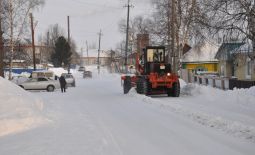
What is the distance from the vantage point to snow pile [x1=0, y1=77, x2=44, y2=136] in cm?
1353

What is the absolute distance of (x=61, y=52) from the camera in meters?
92.8

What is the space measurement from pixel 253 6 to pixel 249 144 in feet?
34.7

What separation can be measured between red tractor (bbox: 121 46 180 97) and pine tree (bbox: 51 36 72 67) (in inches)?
2455

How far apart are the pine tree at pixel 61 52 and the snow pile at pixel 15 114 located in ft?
244

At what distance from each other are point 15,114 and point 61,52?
78819 millimetres

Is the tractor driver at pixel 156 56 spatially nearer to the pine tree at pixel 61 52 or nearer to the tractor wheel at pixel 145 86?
the tractor wheel at pixel 145 86

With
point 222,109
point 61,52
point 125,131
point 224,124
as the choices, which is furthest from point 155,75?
point 61,52

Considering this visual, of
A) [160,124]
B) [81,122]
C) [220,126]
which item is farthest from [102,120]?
[220,126]

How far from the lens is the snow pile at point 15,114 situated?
1353 cm

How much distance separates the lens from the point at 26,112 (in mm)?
15258

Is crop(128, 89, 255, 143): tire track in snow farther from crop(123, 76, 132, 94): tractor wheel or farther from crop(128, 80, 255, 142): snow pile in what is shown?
crop(123, 76, 132, 94): tractor wheel

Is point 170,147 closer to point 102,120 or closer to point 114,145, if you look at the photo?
point 114,145

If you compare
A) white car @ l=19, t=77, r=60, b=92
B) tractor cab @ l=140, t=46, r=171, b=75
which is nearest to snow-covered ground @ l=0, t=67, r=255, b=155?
tractor cab @ l=140, t=46, r=171, b=75

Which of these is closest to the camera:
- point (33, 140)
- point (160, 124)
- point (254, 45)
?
point (33, 140)
